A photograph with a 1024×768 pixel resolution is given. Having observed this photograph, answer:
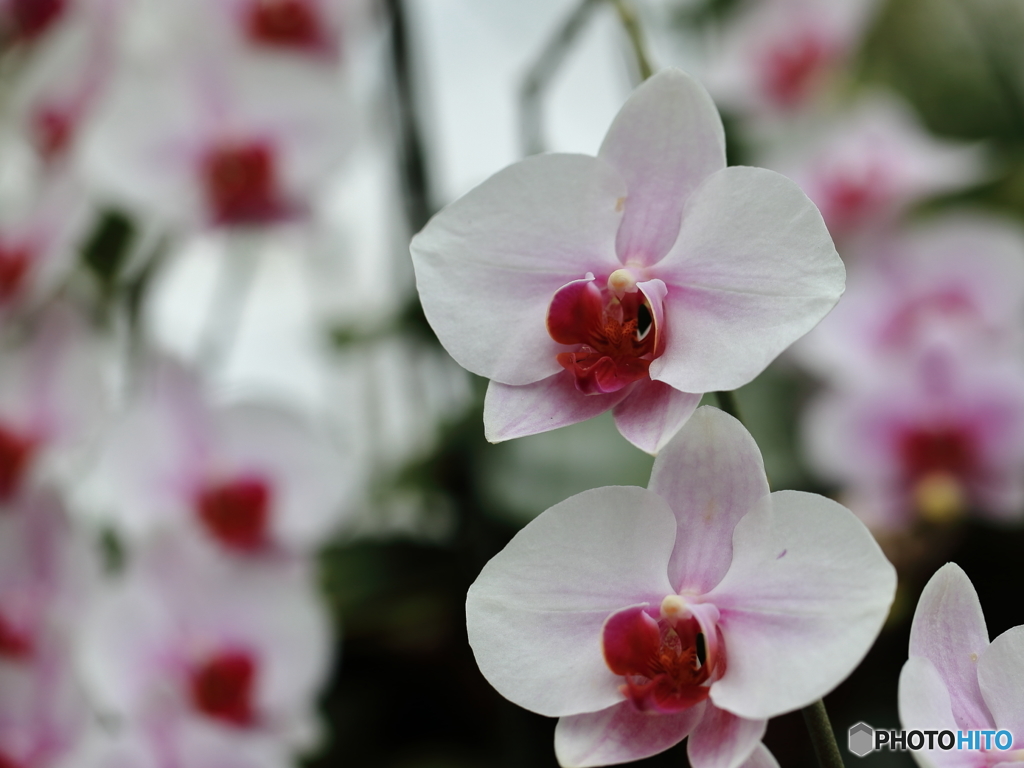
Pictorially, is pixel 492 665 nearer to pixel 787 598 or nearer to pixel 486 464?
pixel 787 598

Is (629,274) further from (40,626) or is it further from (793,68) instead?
(793,68)

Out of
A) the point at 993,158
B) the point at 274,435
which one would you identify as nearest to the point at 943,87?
the point at 993,158

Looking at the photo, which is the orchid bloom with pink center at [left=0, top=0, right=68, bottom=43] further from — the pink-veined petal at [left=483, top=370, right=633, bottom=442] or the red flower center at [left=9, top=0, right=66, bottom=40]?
the pink-veined petal at [left=483, top=370, right=633, bottom=442]

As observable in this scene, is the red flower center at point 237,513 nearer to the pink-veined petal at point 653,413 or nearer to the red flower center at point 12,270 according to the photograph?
the red flower center at point 12,270

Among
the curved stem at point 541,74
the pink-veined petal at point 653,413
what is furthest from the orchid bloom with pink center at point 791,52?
the pink-veined petal at point 653,413

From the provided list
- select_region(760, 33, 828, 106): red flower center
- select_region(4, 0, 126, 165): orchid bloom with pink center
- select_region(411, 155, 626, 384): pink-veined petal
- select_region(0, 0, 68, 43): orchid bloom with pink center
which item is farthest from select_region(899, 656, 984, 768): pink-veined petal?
select_region(760, 33, 828, 106): red flower center

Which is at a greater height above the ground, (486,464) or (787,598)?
(787,598)
